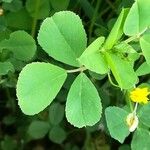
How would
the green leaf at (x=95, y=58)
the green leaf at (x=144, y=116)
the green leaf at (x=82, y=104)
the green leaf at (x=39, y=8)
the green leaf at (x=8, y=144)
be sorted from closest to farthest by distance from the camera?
1. the green leaf at (x=95, y=58)
2. the green leaf at (x=82, y=104)
3. the green leaf at (x=144, y=116)
4. the green leaf at (x=39, y=8)
5. the green leaf at (x=8, y=144)

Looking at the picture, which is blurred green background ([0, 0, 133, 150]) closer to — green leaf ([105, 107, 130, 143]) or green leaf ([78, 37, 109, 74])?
green leaf ([105, 107, 130, 143])

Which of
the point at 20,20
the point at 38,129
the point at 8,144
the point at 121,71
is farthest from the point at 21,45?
the point at 8,144

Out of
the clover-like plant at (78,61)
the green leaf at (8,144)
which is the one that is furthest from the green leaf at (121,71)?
the green leaf at (8,144)

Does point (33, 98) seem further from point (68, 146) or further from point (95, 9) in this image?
point (68, 146)

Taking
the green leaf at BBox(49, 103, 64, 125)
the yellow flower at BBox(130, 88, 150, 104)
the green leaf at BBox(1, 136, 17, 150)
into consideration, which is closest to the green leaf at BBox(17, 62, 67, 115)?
the yellow flower at BBox(130, 88, 150, 104)

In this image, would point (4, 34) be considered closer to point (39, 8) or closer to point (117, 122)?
point (39, 8)

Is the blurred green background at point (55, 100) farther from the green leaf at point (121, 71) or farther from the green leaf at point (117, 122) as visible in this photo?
the green leaf at point (121, 71)

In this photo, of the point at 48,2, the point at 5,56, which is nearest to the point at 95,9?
the point at 48,2
